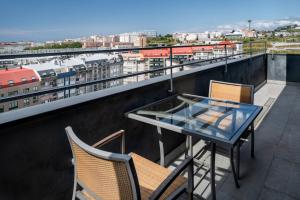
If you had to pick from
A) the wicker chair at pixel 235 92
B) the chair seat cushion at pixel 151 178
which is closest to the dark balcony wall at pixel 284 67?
the wicker chair at pixel 235 92

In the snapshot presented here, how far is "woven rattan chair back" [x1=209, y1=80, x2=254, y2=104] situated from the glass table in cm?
34

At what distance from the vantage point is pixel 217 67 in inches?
145

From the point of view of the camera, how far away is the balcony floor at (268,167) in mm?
1897

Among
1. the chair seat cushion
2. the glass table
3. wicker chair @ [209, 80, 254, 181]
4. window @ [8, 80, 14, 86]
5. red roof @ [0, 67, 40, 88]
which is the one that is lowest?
the chair seat cushion

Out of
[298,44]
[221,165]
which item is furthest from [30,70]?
[298,44]

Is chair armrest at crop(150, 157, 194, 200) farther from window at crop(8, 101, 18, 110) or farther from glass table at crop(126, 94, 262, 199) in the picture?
window at crop(8, 101, 18, 110)

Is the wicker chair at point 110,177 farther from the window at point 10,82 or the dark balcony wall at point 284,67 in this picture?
the dark balcony wall at point 284,67

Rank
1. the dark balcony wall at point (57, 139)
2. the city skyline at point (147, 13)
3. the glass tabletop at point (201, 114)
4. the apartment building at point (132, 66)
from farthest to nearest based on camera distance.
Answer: the city skyline at point (147, 13) < the apartment building at point (132, 66) < the glass tabletop at point (201, 114) < the dark balcony wall at point (57, 139)

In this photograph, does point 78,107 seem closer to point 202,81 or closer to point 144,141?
point 144,141

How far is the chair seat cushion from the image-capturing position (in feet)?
4.09

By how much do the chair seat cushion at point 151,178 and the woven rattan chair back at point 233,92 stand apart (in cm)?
151

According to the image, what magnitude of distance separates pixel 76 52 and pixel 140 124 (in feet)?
3.20

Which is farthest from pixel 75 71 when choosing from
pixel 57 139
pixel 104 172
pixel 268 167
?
pixel 268 167

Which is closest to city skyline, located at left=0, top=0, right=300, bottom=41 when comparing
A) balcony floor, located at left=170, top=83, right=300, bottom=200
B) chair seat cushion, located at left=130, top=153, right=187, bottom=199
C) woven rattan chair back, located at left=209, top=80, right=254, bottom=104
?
balcony floor, located at left=170, top=83, right=300, bottom=200
